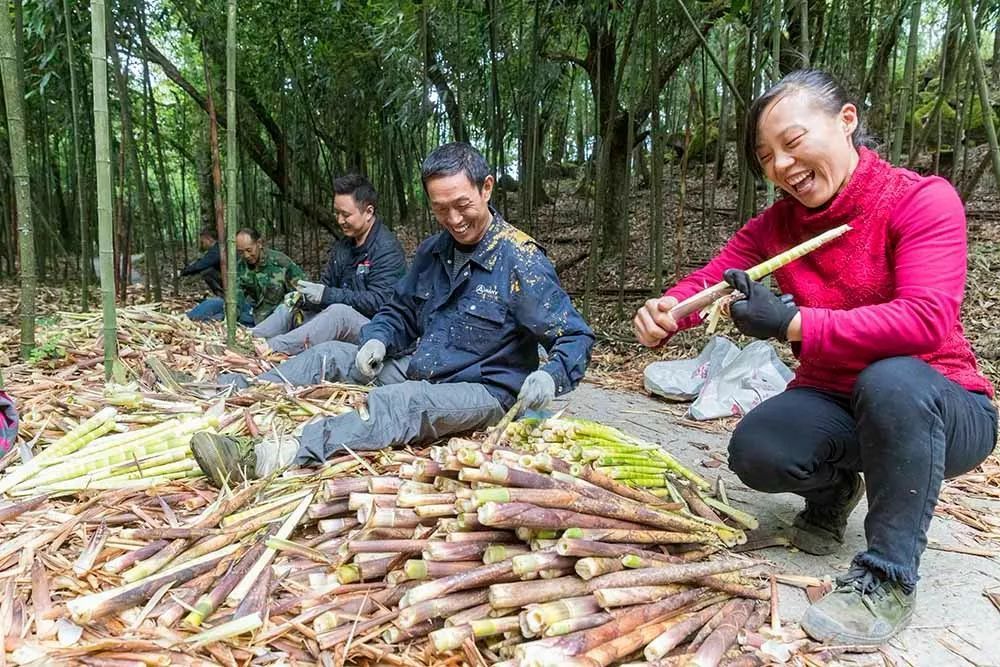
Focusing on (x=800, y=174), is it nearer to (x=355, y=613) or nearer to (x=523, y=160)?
(x=355, y=613)

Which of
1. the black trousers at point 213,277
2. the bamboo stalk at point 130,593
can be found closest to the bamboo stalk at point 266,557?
the bamboo stalk at point 130,593

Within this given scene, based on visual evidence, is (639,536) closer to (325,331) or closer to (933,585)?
(933,585)

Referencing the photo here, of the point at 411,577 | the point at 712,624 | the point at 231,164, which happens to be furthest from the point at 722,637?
the point at 231,164

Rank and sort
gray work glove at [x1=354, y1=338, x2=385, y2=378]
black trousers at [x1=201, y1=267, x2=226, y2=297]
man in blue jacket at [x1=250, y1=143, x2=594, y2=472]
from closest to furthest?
1. man in blue jacket at [x1=250, y1=143, x2=594, y2=472]
2. gray work glove at [x1=354, y1=338, x2=385, y2=378]
3. black trousers at [x1=201, y1=267, x2=226, y2=297]

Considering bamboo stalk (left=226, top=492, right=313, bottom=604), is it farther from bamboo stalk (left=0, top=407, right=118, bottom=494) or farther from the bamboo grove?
the bamboo grove

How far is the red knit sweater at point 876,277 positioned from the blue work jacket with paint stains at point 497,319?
57 centimetres

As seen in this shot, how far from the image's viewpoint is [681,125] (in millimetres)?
12086

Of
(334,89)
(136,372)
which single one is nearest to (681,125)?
(334,89)

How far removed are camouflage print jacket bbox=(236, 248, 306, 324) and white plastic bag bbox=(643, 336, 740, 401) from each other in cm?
293

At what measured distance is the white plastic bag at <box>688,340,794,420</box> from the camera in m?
3.46

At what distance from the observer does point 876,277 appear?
166 centimetres

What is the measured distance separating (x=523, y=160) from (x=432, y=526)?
17.5 ft

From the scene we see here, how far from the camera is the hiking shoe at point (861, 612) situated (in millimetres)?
1428

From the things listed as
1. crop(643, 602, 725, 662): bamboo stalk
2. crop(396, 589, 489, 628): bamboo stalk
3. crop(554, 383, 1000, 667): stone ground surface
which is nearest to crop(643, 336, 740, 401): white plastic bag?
crop(554, 383, 1000, 667): stone ground surface
